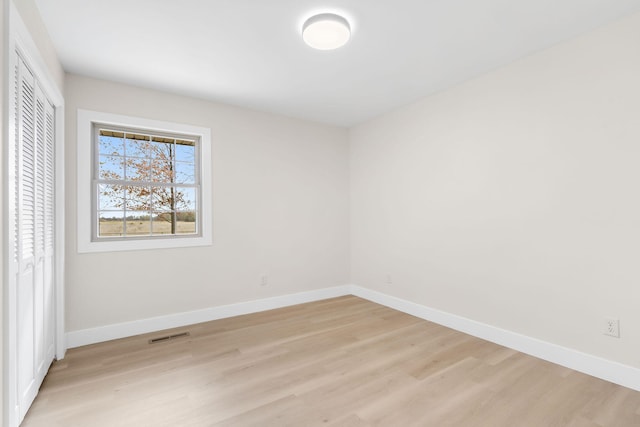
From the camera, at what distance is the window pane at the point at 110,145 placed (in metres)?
3.08

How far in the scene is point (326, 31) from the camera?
2160mm

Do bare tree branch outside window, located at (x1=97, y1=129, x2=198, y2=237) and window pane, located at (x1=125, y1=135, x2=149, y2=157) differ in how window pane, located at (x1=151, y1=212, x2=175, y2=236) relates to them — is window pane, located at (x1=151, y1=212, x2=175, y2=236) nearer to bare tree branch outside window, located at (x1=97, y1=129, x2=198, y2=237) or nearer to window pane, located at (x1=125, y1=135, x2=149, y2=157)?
bare tree branch outside window, located at (x1=97, y1=129, x2=198, y2=237)

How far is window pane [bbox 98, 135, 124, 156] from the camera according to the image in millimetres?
3076

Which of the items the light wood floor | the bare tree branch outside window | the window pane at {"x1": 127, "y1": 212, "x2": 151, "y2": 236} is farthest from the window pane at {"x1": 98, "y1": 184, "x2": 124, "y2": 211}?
the light wood floor

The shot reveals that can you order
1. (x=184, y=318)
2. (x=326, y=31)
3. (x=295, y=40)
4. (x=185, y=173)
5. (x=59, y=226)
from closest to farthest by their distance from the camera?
(x=326, y=31), (x=295, y=40), (x=59, y=226), (x=184, y=318), (x=185, y=173)

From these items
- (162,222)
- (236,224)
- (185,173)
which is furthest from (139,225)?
(236,224)

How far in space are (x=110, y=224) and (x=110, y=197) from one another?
0.27 metres

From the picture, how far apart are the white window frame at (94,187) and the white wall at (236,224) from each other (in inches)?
2.3

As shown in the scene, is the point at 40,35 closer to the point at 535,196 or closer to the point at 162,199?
the point at 162,199

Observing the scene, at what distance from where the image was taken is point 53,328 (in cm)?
254

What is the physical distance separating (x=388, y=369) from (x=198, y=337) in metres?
1.83

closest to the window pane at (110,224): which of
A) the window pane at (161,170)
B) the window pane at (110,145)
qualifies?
the window pane at (161,170)

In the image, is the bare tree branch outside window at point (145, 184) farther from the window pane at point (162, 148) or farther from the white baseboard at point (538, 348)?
the white baseboard at point (538, 348)

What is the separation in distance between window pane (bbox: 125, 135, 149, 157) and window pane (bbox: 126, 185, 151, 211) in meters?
0.35
